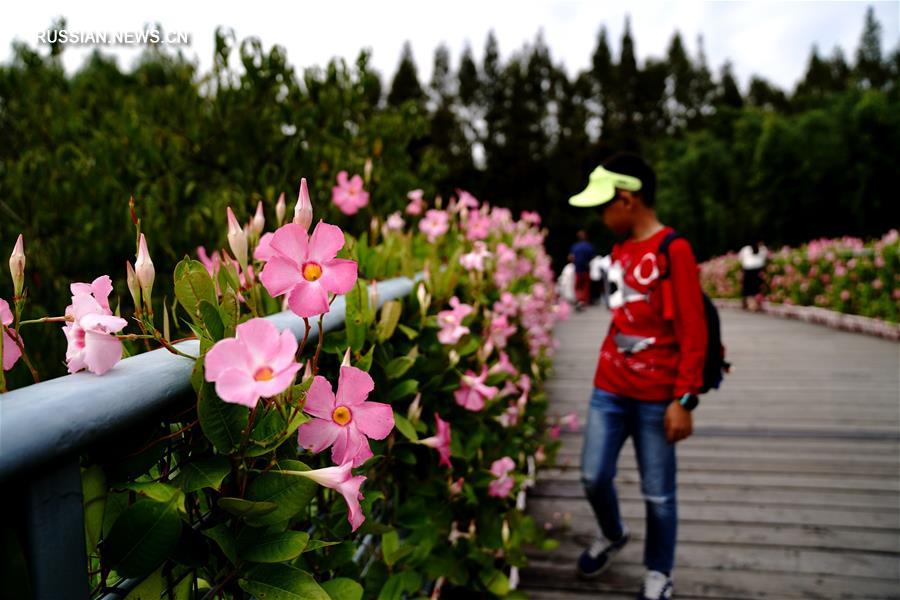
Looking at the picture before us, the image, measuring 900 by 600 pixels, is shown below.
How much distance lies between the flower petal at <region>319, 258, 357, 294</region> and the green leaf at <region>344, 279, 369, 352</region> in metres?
0.48

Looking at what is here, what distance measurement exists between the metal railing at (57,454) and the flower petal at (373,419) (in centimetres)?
25

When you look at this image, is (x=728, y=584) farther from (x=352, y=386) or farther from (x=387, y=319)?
(x=352, y=386)

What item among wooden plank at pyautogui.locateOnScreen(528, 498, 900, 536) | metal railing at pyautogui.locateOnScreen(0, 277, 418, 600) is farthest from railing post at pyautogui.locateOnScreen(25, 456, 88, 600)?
wooden plank at pyautogui.locateOnScreen(528, 498, 900, 536)

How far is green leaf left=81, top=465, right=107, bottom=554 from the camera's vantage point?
0.65m

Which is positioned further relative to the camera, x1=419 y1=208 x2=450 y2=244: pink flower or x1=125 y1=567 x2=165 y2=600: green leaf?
x1=419 y1=208 x2=450 y2=244: pink flower

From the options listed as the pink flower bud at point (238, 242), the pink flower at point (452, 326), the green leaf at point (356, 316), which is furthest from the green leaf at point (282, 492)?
the pink flower at point (452, 326)

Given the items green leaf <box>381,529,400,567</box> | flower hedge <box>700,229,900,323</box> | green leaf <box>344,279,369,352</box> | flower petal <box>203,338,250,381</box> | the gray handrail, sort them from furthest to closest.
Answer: flower hedge <box>700,229,900,323</box> < green leaf <box>381,529,400,567</box> < green leaf <box>344,279,369,352</box> < flower petal <box>203,338,250,381</box> < the gray handrail

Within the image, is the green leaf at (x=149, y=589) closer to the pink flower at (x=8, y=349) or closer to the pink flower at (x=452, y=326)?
the pink flower at (x=8, y=349)

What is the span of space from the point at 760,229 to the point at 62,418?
31313 millimetres

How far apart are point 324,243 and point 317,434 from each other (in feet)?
0.75

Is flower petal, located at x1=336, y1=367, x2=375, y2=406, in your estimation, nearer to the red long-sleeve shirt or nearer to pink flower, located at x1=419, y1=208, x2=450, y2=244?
the red long-sleeve shirt

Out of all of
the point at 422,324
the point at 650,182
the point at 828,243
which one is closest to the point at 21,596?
the point at 422,324

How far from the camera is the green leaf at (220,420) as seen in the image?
27.2 inches

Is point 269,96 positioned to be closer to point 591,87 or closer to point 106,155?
point 106,155
